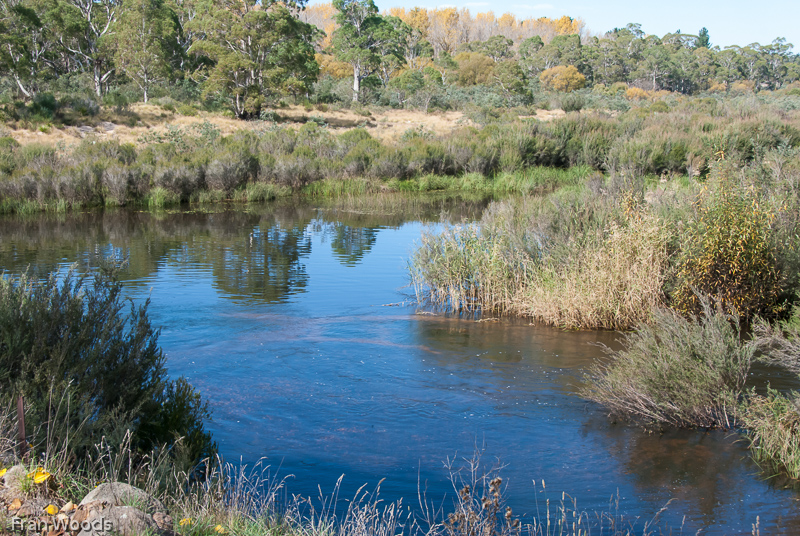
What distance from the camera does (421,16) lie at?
396 ft

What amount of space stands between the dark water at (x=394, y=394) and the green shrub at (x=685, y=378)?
0.22 meters

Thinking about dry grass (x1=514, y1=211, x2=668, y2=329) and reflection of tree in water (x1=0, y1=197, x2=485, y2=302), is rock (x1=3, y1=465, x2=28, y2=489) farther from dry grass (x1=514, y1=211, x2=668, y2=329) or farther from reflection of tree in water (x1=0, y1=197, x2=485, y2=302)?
dry grass (x1=514, y1=211, x2=668, y2=329)

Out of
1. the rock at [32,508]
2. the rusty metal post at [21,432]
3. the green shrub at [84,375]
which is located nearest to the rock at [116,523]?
the rock at [32,508]

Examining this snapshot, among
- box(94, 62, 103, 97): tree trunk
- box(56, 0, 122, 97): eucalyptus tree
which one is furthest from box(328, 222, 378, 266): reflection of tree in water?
box(94, 62, 103, 97): tree trunk

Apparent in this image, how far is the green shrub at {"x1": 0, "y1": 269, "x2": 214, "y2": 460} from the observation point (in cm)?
452

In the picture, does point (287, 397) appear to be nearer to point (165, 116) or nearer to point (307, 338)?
point (307, 338)

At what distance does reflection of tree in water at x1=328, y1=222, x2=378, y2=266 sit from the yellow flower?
1013 centimetres

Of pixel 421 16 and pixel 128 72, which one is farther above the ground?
pixel 421 16

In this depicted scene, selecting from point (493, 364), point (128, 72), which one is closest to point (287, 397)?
point (493, 364)

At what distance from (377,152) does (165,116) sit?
15312 mm

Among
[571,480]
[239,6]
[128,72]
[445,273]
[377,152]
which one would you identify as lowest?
[571,480]

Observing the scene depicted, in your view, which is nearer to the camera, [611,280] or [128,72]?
[611,280]

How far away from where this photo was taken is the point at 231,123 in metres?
36.9

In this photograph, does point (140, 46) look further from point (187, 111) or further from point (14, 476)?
point (14, 476)
